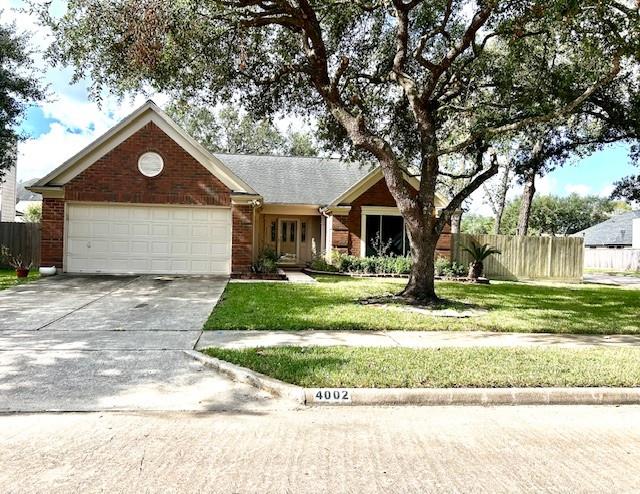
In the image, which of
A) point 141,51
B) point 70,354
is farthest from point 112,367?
point 141,51

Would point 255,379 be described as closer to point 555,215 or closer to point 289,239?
point 289,239

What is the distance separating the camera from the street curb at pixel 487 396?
5082 mm

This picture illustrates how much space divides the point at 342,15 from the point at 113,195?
9.03 metres

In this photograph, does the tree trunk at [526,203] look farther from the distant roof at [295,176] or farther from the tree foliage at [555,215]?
the tree foliage at [555,215]

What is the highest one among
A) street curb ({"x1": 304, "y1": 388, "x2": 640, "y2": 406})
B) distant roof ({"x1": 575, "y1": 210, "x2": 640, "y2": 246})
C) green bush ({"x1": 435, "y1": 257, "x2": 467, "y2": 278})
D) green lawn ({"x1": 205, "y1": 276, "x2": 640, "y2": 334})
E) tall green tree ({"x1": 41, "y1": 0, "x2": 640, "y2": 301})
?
tall green tree ({"x1": 41, "y1": 0, "x2": 640, "y2": 301})

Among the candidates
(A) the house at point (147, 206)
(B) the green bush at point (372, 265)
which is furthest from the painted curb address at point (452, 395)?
(B) the green bush at point (372, 265)

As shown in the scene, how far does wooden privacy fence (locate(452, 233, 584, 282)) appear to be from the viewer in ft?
71.2

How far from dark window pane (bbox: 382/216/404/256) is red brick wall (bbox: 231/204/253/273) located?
6565 millimetres

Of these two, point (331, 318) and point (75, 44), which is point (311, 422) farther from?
point (75, 44)

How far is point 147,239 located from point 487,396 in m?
13.6

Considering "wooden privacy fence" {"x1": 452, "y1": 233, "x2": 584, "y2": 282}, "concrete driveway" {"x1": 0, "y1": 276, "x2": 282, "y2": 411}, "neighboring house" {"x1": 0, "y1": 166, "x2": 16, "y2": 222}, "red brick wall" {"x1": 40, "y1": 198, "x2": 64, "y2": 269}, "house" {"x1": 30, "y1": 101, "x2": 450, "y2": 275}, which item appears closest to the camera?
"concrete driveway" {"x1": 0, "y1": 276, "x2": 282, "y2": 411}

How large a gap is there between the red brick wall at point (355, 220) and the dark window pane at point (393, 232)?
2.13 ft

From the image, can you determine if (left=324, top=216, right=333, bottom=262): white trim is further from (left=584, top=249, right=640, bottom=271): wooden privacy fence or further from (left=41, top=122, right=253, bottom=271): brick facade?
(left=584, top=249, right=640, bottom=271): wooden privacy fence

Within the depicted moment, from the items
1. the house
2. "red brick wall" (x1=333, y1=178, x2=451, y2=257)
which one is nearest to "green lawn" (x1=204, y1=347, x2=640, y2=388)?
the house
